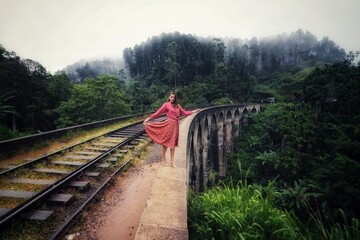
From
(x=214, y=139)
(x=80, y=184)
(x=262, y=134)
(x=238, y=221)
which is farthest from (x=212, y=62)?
(x=238, y=221)

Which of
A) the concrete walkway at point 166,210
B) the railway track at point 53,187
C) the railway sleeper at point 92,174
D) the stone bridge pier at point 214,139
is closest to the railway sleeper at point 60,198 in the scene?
the railway track at point 53,187

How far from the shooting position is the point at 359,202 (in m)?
8.86

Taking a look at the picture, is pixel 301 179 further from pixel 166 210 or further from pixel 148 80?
pixel 148 80

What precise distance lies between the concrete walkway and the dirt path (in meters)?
0.62

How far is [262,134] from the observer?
86.7 ft

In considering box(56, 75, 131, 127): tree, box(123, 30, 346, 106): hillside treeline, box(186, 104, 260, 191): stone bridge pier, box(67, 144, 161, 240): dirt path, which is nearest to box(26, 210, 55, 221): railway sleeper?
box(67, 144, 161, 240): dirt path

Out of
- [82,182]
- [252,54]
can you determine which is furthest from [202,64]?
[82,182]

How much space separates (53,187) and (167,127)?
2444mm

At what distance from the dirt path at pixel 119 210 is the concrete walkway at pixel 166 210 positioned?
2.03 feet

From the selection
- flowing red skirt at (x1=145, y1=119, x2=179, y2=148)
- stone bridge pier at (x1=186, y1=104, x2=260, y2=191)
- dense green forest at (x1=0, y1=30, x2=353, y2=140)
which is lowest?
stone bridge pier at (x1=186, y1=104, x2=260, y2=191)

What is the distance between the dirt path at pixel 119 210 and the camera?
3.26 meters

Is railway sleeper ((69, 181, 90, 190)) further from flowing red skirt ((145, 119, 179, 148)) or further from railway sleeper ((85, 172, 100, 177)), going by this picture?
flowing red skirt ((145, 119, 179, 148))

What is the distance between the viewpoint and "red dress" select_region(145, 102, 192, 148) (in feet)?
14.9

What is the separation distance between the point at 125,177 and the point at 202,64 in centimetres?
6650
